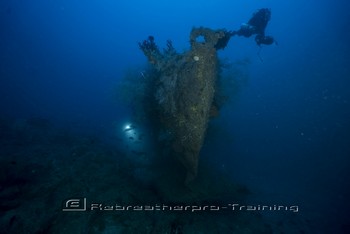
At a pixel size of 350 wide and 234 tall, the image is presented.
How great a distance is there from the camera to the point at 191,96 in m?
6.03

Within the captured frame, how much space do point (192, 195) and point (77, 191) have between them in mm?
3340

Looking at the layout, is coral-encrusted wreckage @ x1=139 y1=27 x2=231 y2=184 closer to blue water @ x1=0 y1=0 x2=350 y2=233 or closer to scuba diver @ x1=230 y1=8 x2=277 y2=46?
scuba diver @ x1=230 y1=8 x2=277 y2=46

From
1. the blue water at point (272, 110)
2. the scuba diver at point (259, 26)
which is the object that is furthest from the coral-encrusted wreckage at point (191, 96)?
the blue water at point (272, 110)

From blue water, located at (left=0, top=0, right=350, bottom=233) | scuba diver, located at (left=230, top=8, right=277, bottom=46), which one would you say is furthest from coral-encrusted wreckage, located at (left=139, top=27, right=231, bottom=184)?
blue water, located at (left=0, top=0, right=350, bottom=233)

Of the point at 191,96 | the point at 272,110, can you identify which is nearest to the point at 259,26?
the point at 191,96

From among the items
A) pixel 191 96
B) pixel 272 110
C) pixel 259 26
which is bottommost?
pixel 191 96

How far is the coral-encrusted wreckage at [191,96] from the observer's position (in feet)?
19.8

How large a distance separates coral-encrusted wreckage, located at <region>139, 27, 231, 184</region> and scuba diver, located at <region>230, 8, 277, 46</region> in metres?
6.17

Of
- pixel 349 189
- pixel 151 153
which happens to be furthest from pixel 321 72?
pixel 151 153

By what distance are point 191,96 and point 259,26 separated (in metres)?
8.76

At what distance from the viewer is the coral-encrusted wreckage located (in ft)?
19.8

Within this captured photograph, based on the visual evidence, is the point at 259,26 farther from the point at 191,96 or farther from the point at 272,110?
the point at 272,110

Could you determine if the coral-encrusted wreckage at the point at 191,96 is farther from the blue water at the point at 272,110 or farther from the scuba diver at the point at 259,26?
the blue water at the point at 272,110

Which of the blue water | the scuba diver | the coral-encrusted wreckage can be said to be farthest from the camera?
the blue water
